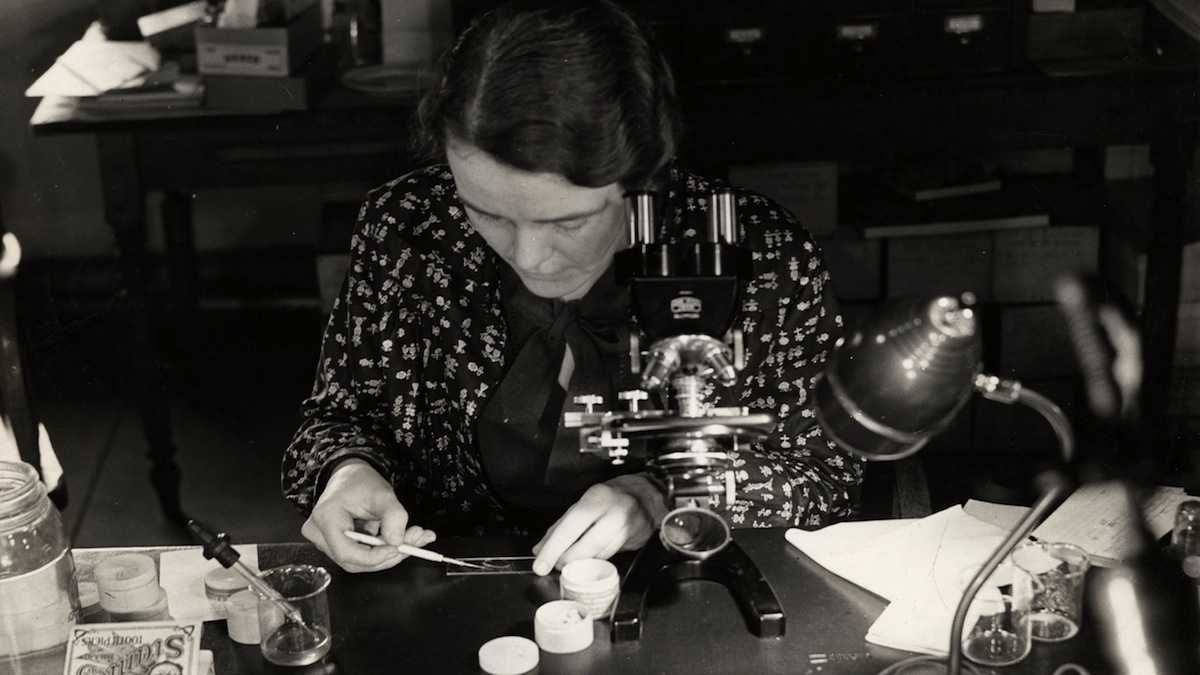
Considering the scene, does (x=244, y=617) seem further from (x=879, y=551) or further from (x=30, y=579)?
(x=879, y=551)

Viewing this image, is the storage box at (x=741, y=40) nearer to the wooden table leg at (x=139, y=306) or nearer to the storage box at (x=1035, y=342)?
the storage box at (x=1035, y=342)

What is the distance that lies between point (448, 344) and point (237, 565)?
67 cm

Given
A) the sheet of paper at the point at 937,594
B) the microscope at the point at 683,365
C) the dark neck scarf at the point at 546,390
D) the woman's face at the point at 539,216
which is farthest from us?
the dark neck scarf at the point at 546,390

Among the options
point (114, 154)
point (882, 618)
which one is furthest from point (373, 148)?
point (882, 618)

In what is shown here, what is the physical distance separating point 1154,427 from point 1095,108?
84 centimetres

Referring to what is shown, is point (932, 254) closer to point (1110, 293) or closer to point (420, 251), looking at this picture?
point (1110, 293)

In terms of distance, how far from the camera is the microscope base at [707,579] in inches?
63.5

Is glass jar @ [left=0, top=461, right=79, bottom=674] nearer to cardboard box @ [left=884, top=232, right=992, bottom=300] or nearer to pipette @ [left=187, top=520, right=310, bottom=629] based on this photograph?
pipette @ [left=187, top=520, right=310, bottom=629]

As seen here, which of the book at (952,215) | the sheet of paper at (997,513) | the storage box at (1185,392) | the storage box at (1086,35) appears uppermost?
the storage box at (1086,35)

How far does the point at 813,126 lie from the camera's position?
11.0 ft

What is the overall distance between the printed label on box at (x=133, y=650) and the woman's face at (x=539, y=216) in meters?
0.64

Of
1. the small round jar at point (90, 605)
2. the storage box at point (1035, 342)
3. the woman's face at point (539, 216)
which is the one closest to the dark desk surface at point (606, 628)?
the small round jar at point (90, 605)

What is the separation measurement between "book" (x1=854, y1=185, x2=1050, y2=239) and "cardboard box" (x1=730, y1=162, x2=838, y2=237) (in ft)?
0.28

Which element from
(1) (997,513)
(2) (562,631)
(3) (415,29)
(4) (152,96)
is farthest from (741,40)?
(2) (562,631)
